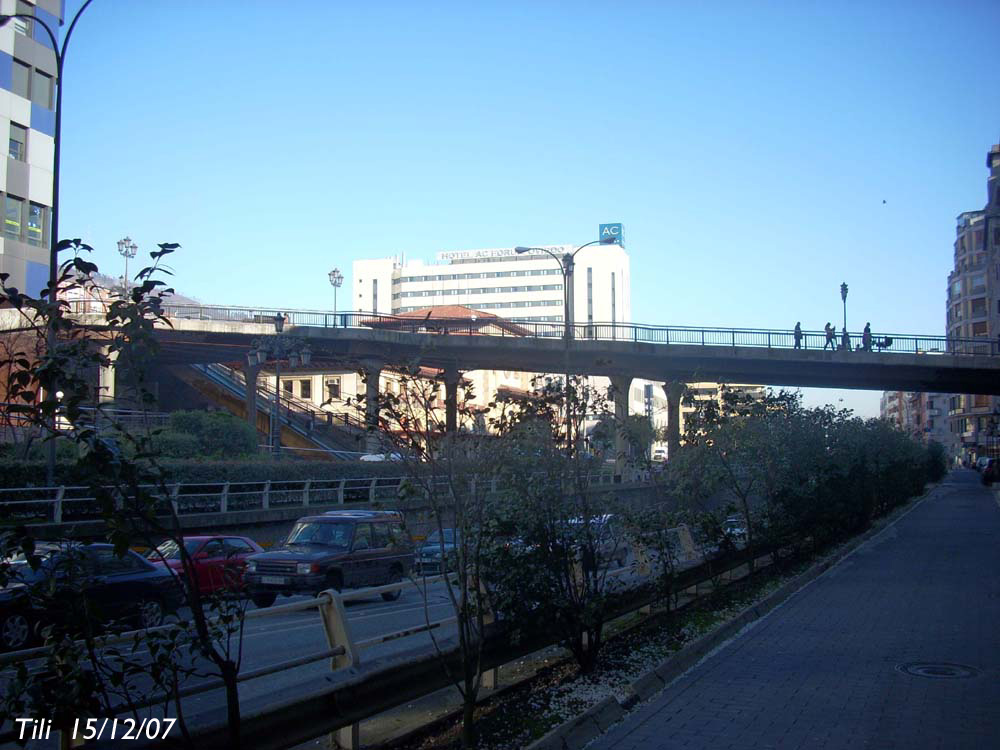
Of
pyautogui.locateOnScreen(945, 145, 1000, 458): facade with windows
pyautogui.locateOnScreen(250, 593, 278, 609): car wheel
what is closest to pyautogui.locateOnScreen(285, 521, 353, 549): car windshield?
pyautogui.locateOnScreen(250, 593, 278, 609): car wheel

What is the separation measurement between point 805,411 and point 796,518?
11.6ft

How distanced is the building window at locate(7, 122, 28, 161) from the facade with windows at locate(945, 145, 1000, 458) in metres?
70.7

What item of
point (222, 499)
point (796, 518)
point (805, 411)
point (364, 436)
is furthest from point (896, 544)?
point (364, 436)

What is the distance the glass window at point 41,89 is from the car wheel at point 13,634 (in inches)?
1318

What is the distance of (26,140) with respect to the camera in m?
36.8

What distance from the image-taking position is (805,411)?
67.0 feet

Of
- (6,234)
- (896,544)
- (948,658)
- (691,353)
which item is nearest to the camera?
(948,658)

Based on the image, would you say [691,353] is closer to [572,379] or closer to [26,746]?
[572,379]

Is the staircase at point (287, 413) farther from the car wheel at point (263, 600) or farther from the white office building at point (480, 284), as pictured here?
the white office building at point (480, 284)

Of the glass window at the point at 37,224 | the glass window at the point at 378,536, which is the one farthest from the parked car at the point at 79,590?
the glass window at the point at 37,224

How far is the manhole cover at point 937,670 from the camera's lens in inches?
367

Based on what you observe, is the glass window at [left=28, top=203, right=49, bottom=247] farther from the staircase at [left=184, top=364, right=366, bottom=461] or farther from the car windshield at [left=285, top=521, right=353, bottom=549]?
the car windshield at [left=285, top=521, right=353, bottom=549]

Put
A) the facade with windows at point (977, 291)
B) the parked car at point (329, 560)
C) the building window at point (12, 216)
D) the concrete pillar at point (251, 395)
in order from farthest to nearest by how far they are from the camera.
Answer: the facade with windows at point (977, 291)
the concrete pillar at point (251, 395)
the building window at point (12, 216)
the parked car at point (329, 560)

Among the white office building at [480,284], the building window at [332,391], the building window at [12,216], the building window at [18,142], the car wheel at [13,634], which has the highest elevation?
the white office building at [480,284]
